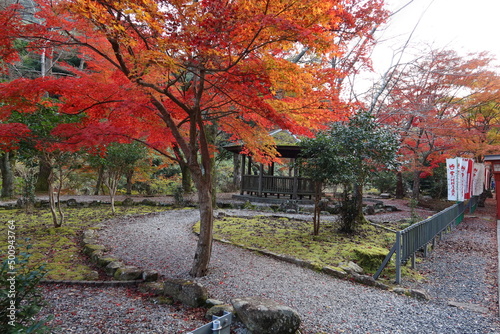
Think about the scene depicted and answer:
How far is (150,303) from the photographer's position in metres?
3.81

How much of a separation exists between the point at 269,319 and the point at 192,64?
3601 millimetres

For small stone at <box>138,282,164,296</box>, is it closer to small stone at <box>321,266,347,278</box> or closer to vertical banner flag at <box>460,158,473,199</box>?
small stone at <box>321,266,347,278</box>

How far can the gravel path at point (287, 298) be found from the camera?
338 cm

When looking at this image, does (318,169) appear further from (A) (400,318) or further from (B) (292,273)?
(A) (400,318)

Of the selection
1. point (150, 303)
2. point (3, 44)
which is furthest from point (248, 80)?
point (3, 44)

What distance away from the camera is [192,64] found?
179 inches

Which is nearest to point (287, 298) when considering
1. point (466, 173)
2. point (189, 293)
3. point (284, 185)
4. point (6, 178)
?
point (189, 293)

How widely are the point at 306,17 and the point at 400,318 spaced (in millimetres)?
4105

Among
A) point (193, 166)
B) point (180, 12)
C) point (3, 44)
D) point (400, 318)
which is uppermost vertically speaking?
point (180, 12)

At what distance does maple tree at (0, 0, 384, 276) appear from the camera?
154 inches

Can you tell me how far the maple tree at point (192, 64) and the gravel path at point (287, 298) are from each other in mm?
1039

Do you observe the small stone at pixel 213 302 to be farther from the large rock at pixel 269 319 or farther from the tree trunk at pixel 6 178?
the tree trunk at pixel 6 178

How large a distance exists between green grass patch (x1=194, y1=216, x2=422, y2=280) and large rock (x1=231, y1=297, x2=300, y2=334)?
2.84 meters

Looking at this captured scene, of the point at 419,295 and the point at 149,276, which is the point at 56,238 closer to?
the point at 149,276
